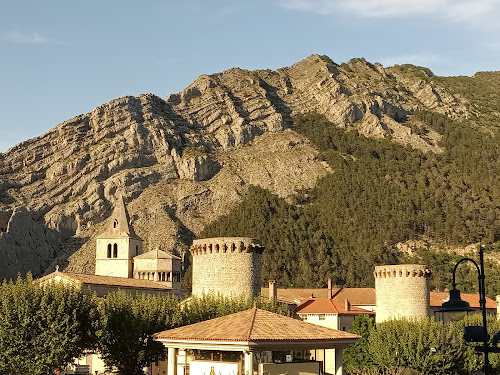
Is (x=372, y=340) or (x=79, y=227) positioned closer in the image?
(x=372, y=340)

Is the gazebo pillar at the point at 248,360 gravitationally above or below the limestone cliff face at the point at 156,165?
below

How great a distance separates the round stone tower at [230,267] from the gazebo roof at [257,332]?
14.9m

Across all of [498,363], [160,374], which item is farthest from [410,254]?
[160,374]

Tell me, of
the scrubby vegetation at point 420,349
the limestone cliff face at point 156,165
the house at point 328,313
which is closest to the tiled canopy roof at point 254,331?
the scrubby vegetation at point 420,349

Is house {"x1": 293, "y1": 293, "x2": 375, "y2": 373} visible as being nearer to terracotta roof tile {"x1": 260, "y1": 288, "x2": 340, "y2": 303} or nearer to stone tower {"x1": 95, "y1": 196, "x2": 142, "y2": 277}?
terracotta roof tile {"x1": 260, "y1": 288, "x2": 340, "y2": 303}

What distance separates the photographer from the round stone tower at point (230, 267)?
52.8m

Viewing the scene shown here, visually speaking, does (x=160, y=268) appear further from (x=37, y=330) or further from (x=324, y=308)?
(x=37, y=330)

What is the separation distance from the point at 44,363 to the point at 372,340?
31.4 metres

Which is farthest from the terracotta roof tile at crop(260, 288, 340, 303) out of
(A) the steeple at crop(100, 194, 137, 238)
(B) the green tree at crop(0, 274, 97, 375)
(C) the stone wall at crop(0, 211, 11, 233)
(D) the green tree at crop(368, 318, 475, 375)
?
(C) the stone wall at crop(0, 211, 11, 233)

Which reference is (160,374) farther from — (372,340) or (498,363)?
(498,363)

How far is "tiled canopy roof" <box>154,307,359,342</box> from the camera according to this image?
33.4m

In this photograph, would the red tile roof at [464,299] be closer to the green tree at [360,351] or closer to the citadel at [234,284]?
the citadel at [234,284]

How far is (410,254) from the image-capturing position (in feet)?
452

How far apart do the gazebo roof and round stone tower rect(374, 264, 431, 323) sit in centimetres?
3272
